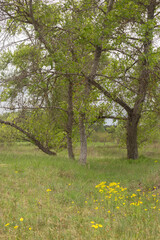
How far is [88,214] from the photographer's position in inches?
196

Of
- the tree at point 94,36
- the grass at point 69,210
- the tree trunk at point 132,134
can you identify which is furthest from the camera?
the tree trunk at point 132,134

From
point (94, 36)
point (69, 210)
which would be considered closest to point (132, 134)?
point (94, 36)

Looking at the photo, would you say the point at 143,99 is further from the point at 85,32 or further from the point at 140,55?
the point at 85,32

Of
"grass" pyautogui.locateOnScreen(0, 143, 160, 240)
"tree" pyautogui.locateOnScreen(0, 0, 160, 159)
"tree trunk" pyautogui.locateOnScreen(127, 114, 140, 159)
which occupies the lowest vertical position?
"grass" pyautogui.locateOnScreen(0, 143, 160, 240)

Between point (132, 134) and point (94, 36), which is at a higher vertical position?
point (94, 36)

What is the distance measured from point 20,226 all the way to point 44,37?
817 cm

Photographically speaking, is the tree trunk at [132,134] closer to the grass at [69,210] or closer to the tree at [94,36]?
the tree at [94,36]

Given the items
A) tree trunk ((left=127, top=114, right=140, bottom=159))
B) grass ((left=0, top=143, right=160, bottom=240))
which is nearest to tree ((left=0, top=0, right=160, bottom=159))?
tree trunk ((left=127, top=114, right=140, bottom=159))


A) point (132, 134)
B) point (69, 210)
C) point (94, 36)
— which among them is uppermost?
point (94, 36)

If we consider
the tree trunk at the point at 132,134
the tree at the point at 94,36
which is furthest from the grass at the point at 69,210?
the tree trunk at the point at 132,134

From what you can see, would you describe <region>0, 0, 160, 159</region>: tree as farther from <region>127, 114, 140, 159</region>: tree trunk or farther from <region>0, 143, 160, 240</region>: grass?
<region>0, 143, 160, 240</region>: grass

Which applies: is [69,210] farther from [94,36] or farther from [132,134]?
[132,134]

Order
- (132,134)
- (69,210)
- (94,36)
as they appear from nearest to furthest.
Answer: (69,210), (94,36), (132,134)

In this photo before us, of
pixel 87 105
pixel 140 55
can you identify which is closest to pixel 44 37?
pixel 87 105
